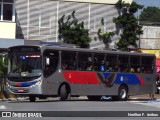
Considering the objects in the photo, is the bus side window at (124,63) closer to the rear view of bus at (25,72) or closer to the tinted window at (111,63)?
the tinted window at (111,63)

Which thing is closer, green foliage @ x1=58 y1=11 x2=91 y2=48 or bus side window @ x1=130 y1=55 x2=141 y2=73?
bus side window @ x1=130 y1=55 x2=141 y2=73

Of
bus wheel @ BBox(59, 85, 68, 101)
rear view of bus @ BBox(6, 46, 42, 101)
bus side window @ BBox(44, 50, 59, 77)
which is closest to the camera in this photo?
rear view of bus @ BBox(6, 46, 42, 101)

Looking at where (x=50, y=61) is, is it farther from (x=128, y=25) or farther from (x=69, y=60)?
(x=128, y=25)

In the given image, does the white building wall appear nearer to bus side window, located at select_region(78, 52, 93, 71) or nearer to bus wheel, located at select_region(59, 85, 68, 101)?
bus side window, located at select_region(78, 52, 93, 71)

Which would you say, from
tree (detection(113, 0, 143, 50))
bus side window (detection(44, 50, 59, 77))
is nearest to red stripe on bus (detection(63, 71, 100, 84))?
bus side window (detection(44, 50, 59, 77))

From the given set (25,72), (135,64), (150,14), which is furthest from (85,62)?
(150,14)

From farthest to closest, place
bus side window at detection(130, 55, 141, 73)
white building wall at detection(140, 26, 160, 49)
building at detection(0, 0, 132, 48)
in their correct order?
1. white building wall at detection(140, 26, 160, 49)
2. building at detection(0, 0, 132, 48)
3. bus side window at detection(130, 55, 141, 73)

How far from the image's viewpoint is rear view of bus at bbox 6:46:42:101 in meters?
27.5

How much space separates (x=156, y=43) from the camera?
191 feet

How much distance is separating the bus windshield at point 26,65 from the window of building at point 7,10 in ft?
54.8

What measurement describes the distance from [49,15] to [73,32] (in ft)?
9.35

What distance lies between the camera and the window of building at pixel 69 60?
1132 inches

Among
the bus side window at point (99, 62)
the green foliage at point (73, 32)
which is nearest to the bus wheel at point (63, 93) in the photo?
the bus side window at point (99, 62)

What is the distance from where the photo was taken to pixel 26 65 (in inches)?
1096
